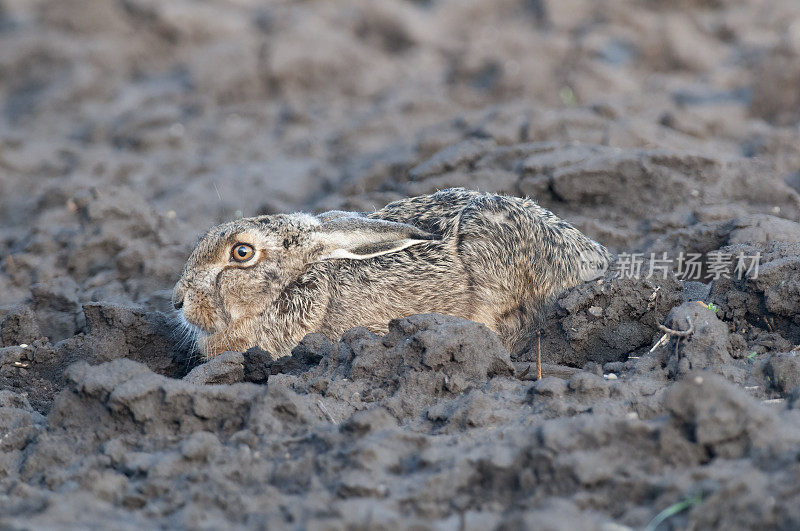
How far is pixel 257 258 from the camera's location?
18.5 feet

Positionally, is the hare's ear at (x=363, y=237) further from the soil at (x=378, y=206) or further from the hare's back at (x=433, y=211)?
the soil at (x=378, y=206)

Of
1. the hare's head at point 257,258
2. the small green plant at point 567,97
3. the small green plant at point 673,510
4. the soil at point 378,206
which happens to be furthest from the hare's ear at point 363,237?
the small green plant at point 567,97

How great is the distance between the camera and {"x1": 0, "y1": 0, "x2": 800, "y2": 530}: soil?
3.21 m

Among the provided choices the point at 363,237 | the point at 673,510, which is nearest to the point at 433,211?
the point at 363,237

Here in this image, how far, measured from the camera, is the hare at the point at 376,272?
213 inches

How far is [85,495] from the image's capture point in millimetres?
3320

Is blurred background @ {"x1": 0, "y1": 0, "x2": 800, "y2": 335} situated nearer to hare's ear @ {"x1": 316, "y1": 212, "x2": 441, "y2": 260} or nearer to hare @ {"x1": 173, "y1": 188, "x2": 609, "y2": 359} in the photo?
hare @ {"x1": 173, "y1": 188, "x2": 609, "y2": 359}

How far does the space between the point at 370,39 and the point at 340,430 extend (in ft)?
29.9

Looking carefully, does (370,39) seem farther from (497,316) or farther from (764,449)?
(764,449)

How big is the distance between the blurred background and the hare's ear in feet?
5.11

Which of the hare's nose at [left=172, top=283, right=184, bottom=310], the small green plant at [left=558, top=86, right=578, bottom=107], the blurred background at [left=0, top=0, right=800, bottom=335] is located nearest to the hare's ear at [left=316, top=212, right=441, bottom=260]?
the hare's nose at [left=172, top=283, right=184, bottom=310]

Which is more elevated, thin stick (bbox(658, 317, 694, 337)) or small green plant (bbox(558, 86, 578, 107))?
small green plant (bbox(558, 86, 578, 107))

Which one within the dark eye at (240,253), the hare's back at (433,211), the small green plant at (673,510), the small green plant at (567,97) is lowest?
the small green plant at (673,510)

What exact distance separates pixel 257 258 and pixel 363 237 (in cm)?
74
